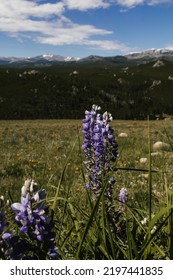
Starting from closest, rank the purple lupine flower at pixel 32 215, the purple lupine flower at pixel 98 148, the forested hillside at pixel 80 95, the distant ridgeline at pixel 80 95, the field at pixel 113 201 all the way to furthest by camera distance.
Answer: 1. the purple lupine flower at pixel 32 215
2. the field at pixel 113 201
3. the purple lupine flower at pixel 98 148
4. the distant ridgeline at pixel 80 95
5. the forested hillside at pixel 80 95

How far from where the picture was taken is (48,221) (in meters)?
2.13

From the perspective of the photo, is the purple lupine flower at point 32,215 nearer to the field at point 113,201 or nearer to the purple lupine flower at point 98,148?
the field at point 113,201

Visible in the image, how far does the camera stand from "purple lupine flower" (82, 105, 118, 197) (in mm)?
3699

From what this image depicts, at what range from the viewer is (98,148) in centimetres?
372

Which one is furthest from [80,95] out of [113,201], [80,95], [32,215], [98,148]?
[32,215]

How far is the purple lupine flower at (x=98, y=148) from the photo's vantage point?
146 inches

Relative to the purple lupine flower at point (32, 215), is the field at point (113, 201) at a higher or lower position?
lower

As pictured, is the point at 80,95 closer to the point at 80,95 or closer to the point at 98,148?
the point at 80,95

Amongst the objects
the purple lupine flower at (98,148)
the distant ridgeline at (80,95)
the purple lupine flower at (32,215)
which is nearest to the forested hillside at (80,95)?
the distant ridgeline at (80,95)

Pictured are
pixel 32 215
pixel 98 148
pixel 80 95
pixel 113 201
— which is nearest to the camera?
pixel 32 215

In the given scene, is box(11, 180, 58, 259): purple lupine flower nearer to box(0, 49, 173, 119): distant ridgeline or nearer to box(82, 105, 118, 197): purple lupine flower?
box(82, 105, 118, 197): purple lupine flower
